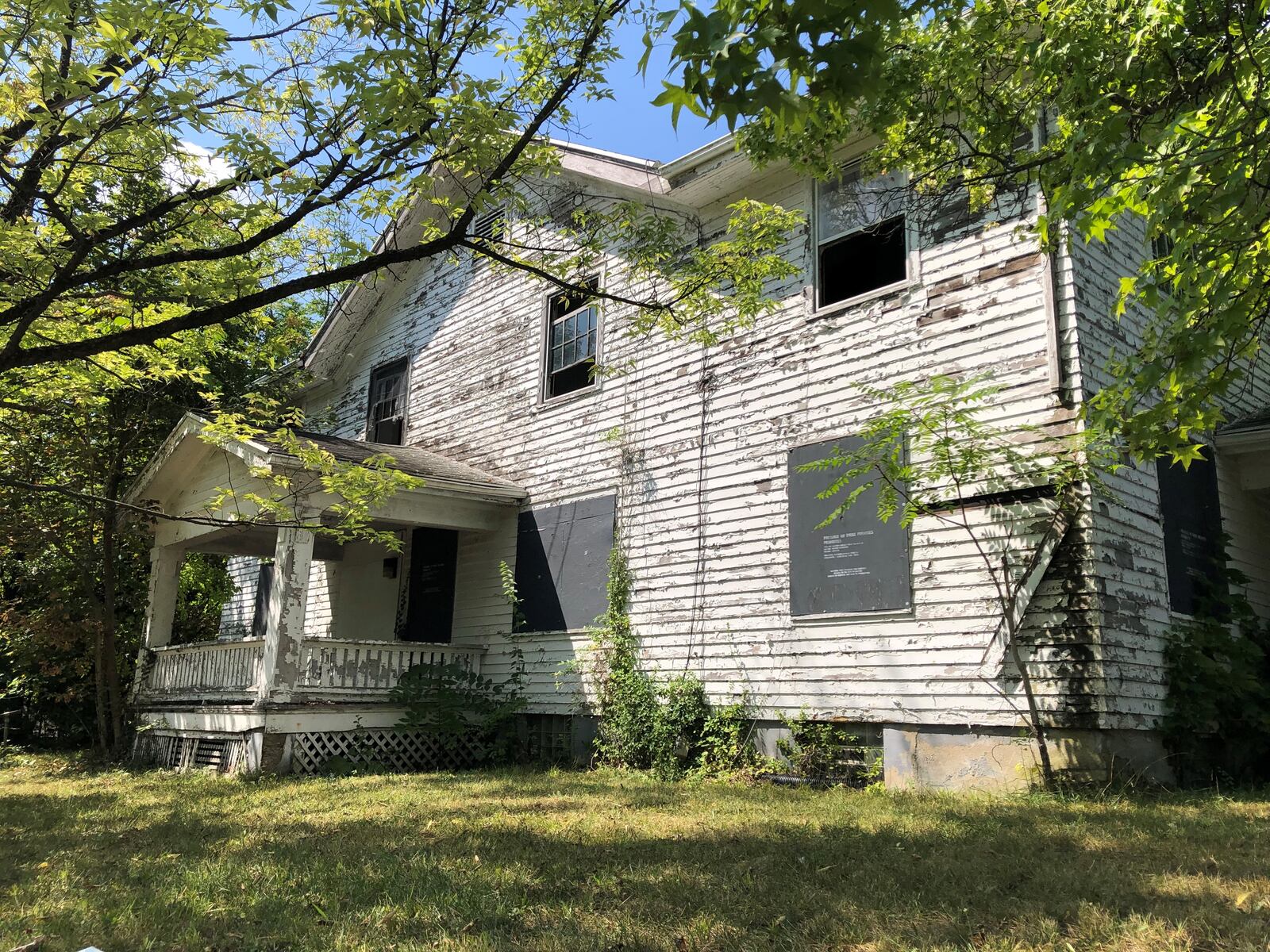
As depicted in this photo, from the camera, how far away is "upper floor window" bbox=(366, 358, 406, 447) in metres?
15.6

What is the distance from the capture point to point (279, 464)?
33.7ft

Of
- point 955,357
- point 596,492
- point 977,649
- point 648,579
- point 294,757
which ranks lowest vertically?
point 294,757

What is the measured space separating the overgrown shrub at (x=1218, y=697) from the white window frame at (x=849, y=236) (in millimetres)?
4048

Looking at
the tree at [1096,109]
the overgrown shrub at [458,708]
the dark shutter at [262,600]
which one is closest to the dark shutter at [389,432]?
the dark shutter at [262,600]

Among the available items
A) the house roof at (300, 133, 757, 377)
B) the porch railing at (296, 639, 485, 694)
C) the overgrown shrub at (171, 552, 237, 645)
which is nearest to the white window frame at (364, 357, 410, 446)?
the overgrown shrub at (171, 552, 237, 645)

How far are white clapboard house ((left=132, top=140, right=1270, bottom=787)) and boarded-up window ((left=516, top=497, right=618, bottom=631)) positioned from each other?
0.14 ft

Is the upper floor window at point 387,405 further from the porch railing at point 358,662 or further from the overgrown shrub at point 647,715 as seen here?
the overgrown shrub at point 647,715

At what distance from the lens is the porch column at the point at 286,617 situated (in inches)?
405

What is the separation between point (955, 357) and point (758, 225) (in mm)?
2175

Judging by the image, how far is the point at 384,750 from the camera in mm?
10930

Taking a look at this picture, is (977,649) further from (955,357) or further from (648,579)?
(648,579)

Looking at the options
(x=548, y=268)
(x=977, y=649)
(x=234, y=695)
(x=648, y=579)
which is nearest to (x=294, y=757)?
(x=234, y=695)

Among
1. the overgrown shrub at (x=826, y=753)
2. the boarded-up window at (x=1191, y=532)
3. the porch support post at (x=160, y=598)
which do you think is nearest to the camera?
the overgrown shrub at (x=826, y=753)

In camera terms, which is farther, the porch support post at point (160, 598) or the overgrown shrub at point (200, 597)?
the overgrown shrub at point (200, 597)
